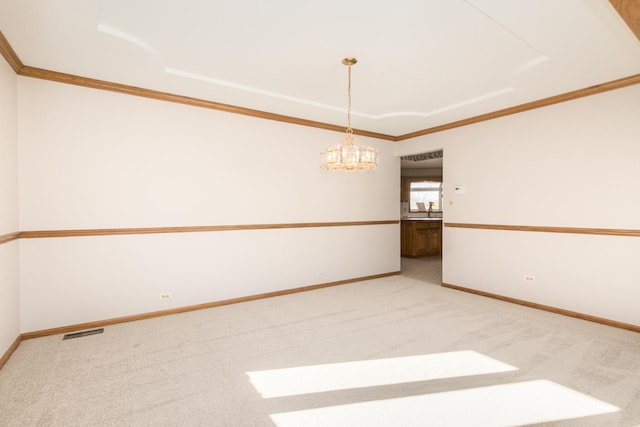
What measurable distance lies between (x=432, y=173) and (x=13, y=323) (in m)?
9.44

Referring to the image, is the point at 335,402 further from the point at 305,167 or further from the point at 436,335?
the point at 305,167

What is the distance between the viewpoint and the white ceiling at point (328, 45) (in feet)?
7.28

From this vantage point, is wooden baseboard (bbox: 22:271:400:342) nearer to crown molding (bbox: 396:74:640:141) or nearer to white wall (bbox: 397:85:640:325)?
white wall (bbox: 397:85:640:325)

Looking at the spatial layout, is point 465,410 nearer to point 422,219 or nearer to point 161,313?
point 161,313

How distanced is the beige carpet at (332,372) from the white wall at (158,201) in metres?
0.50

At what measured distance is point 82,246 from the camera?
3248mm

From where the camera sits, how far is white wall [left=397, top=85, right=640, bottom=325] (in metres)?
3.30

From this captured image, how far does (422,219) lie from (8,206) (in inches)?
312

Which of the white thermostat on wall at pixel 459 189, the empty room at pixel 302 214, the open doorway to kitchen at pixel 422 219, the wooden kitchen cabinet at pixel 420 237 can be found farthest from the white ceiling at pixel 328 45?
the wooden kitchen cabinet at pixel 420 237

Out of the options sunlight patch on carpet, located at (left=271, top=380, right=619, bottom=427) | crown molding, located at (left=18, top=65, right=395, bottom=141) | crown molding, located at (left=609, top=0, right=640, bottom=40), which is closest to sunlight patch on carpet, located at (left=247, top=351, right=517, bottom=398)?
sunlight patch on carpet, located at (left=271, top=380, right=619, bottom=427)

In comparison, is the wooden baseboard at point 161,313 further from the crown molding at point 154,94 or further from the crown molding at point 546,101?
the crown molding at point 546,101

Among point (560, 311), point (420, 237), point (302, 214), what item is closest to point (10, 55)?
point (302, 214)

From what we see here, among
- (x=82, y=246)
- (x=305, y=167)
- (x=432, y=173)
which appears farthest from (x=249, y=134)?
(x=432, y=173)

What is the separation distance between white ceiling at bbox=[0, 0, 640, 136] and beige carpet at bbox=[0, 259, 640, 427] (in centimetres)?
274
